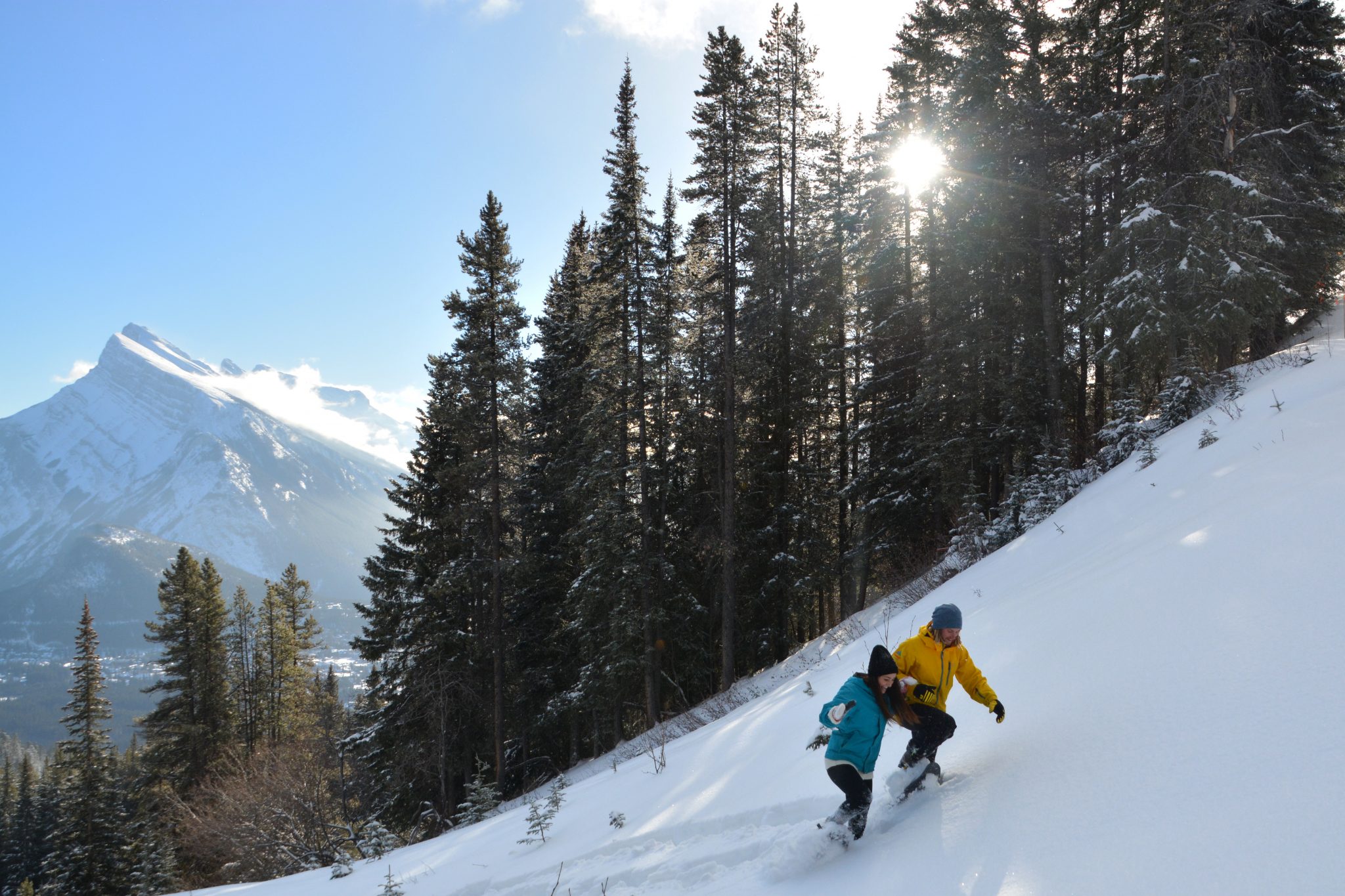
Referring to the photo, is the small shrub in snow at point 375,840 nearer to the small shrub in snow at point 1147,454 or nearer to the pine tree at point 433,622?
the pine tree at point 433,622

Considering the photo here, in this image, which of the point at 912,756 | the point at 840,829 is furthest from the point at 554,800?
the point at 912,756

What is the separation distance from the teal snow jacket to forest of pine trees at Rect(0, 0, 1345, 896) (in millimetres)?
9556

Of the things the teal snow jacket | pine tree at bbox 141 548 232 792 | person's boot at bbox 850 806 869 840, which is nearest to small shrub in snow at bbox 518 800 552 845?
person's boot at bbox 850 806 869 840

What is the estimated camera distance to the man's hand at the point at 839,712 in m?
4.41

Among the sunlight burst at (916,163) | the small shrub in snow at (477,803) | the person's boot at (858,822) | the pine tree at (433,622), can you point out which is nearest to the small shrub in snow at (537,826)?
the small shrub in snow at (477,803)

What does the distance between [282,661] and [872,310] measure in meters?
41.2

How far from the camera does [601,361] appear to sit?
19.9m

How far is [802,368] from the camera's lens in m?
21.1

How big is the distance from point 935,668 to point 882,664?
448 mm

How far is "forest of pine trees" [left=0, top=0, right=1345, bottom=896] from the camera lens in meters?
15.3

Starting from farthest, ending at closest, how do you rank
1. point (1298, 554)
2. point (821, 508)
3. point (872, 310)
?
point (872, 310)
point (821, 508)
point (1298, 554)

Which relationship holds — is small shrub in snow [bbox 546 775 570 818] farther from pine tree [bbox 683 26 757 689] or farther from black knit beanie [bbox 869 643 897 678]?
pine tree [bbox 683 26 757 689]

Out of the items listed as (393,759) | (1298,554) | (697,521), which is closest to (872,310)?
(697,521)

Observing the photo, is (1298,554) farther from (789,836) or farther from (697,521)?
(697,521)
